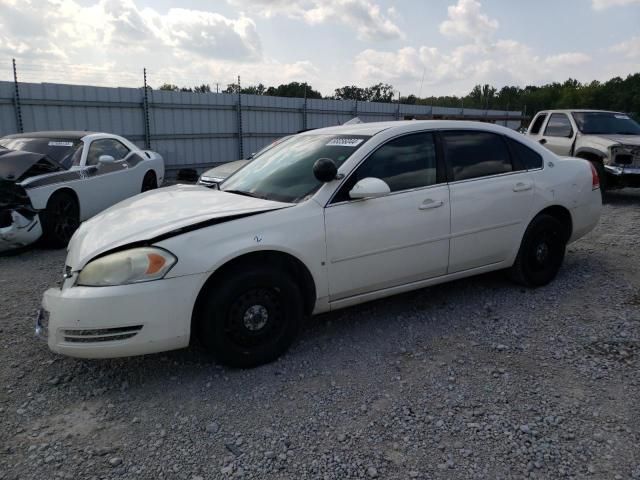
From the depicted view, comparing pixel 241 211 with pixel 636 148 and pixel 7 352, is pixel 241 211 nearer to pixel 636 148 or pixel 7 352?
pixel 7 352

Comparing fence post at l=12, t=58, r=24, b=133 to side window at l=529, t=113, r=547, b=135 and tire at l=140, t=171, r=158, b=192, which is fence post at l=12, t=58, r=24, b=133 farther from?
side window at l=529, t=113, r=547, b=135

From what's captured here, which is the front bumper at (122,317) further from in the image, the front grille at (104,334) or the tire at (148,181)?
the tire at (148,181)

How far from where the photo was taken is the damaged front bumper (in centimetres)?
586

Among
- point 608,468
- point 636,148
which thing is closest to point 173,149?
point 636,148

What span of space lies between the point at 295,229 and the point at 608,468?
82.0 inches

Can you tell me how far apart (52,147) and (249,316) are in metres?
5.65

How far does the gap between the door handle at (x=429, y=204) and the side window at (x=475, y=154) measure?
300 millimetres

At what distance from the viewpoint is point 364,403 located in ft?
9.45

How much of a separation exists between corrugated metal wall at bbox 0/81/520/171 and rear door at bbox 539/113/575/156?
8.61ft

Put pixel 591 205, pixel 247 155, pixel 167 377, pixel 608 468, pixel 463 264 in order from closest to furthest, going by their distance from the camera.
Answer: pixel 608 468, pixel 167 377, pixel 463 264, pixel 591 205, pixel 247 155

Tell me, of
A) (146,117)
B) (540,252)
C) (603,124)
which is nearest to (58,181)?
(540,252)

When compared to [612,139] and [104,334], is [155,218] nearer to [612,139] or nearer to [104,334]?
[104,334]

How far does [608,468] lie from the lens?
234 cm

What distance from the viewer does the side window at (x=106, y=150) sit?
24.7ft
